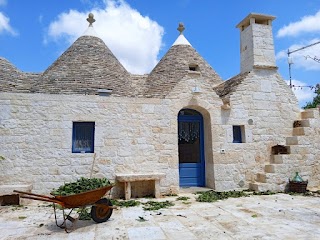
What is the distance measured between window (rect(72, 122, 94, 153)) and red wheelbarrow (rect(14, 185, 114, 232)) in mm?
2615

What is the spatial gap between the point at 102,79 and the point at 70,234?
593cm

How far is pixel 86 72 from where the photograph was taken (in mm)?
9070

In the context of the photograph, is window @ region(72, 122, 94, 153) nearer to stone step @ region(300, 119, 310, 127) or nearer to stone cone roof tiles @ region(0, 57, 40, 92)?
stone cone roof tiles @ region(0, 57, 40, 92)

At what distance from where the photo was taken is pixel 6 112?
6.83 meters

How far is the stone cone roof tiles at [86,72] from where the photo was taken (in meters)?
8.55

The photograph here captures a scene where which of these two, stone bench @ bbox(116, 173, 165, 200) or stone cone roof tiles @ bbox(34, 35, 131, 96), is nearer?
stone bench @ bbox(116, 173, 165, 200)

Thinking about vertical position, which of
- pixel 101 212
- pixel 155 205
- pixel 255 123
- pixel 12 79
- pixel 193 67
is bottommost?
pixel 155 205

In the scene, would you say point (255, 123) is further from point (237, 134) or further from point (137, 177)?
point (137, 177)

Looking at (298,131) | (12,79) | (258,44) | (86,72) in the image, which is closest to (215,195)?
(298,131)

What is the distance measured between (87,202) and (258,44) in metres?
7.88

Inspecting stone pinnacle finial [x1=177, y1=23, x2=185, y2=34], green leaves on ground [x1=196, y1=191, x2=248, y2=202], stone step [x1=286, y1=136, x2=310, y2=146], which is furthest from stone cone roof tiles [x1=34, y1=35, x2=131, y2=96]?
stone step [x1=286, y1=136, x2=310, y2=146]

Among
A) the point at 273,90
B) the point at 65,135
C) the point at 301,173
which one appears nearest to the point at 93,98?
the point at 65,135

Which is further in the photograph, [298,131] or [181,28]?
[181,28]

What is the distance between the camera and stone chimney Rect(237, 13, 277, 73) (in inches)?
358
